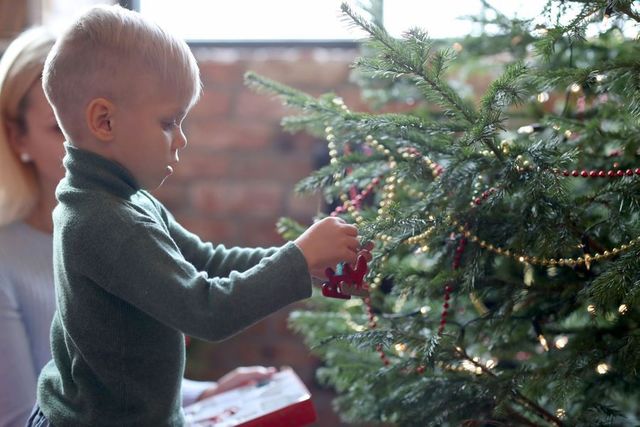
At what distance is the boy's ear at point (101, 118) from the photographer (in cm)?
75

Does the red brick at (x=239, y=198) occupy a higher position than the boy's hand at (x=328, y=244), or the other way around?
the boy's hand at (x=328, y=244)

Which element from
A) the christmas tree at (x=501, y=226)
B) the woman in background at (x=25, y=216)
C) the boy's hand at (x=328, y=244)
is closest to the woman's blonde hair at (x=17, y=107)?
the woman in background at (x=25, y=216)

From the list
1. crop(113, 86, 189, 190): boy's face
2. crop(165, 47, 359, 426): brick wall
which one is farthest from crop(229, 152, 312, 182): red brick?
crop(113, 86, 189, 190): boy's face

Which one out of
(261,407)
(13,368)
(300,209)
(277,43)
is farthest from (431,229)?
(277,43)

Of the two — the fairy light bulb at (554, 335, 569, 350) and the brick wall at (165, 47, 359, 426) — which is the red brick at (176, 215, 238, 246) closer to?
the brick wall at (165, 47, 359, 426)

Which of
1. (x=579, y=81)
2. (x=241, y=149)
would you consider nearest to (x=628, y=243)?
(x=579, y=81)

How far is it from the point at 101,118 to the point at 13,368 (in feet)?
1.56

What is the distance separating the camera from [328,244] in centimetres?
73

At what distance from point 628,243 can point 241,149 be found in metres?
1.22

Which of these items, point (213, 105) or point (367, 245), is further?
point (213, 105)

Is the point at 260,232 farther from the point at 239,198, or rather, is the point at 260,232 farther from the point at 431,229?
the point at 431,229

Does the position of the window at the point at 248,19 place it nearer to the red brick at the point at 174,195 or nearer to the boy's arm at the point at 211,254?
the red brick at the point at 174,195

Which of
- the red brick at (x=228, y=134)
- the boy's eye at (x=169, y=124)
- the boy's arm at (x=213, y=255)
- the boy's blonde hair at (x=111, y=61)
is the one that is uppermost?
the boy's blonde hair at (x=111, y=61)

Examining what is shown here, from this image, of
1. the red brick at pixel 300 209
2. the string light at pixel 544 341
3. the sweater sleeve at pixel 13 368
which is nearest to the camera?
the string light at pixel 544 341
